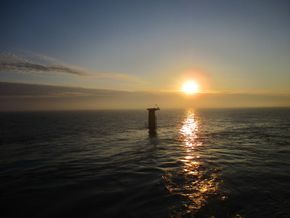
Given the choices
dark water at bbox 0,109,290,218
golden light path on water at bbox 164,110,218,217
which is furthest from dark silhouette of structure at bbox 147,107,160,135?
golden light path on water at bbox 164,110,218,217

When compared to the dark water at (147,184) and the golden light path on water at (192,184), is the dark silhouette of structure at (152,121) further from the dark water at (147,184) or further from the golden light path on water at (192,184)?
the golden light path on water at (192,184)

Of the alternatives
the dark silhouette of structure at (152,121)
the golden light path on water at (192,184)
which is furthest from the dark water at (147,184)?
the dark silhouette of structure at (152,121)

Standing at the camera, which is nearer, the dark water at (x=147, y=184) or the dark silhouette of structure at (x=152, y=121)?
the dark water at (x=147, y=184)

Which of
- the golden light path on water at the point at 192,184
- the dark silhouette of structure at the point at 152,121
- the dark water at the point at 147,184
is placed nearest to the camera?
the dark water at the point at 147,184

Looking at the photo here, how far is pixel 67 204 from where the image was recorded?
1128cm

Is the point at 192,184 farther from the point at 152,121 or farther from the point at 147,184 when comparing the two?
the point at 152,121

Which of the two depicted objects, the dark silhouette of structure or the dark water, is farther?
the dark silhouette of structure

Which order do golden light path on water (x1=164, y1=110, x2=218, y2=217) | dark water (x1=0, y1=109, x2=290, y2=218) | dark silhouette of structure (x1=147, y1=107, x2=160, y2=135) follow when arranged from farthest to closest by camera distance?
dark silhouette of structure (x1=147, y1=107, x2=160, y2=135) → golden light path on water (x1=164, y1=110, x2=218, y2=217) → dark water (x1=0, y1=109, x2=290, y2=218)

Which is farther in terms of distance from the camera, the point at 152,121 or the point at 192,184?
the point at 152,121

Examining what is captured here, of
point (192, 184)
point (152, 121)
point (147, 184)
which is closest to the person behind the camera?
point (192, 184)

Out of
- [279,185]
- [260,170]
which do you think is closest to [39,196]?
[279,185]

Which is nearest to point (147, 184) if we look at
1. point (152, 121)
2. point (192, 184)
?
point (192, 184)

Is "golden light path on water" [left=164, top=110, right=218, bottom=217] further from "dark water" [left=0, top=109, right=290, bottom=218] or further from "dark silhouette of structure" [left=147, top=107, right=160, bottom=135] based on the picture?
"dark silhouette of structure" [left=147, top=107, right=160, bottom=135]

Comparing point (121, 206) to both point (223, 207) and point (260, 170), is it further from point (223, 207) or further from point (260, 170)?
point (260, 170)
